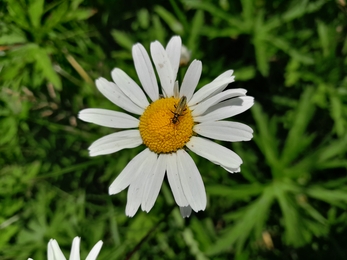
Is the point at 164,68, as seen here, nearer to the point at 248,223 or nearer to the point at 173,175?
the point at 173,175

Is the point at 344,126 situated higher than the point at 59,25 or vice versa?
the point at 59,25

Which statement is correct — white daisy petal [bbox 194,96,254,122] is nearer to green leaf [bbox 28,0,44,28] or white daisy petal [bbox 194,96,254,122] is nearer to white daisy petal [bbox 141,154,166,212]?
white daisy petal [bbox 141,154,166,212]

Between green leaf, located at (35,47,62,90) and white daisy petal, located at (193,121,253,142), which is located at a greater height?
green leaf, located at (35,47,62,90)

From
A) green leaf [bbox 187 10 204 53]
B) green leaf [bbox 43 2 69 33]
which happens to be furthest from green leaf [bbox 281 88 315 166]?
green leaf [bbox 43 2 69 33]

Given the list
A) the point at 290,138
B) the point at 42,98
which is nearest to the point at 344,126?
the point at 290,138

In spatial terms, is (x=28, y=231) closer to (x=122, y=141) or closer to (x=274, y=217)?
(x=122, y=141)

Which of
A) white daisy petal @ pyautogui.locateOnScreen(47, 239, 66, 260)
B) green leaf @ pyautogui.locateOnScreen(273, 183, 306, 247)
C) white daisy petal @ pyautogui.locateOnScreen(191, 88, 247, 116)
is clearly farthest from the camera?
green leaf @ pyautogui.locateOnScreen(273, 183, 306, 247)
